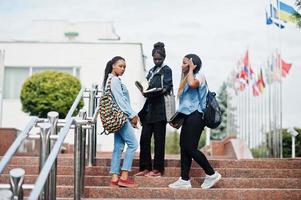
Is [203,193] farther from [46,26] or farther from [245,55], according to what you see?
[46,26]

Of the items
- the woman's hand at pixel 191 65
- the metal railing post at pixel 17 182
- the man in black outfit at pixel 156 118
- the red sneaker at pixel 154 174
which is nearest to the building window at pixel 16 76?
the man in black outfit at pixel 156 118

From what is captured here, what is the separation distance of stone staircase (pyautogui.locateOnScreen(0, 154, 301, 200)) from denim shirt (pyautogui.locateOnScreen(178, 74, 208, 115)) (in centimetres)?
91

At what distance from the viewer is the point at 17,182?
3.56 meters

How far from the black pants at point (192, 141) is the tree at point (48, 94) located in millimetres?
12313

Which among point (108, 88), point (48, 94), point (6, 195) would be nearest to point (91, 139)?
point (108, 88)

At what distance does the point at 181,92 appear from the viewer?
684cm

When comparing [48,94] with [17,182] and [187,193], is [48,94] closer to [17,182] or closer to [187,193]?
[187,193]

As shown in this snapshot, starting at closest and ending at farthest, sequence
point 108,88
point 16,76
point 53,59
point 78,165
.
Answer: point 78,165 < point 108,88 < point 53,59 < point 16,76

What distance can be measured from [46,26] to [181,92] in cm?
2537

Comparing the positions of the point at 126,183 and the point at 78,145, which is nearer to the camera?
the point at 78,145

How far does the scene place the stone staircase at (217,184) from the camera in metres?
6.50

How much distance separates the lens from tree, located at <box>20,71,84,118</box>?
18.6 metres

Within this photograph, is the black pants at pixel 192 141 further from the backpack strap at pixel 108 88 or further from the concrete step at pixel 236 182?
the backpack strap at pixel 108 88

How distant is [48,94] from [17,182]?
1518 centimetres
